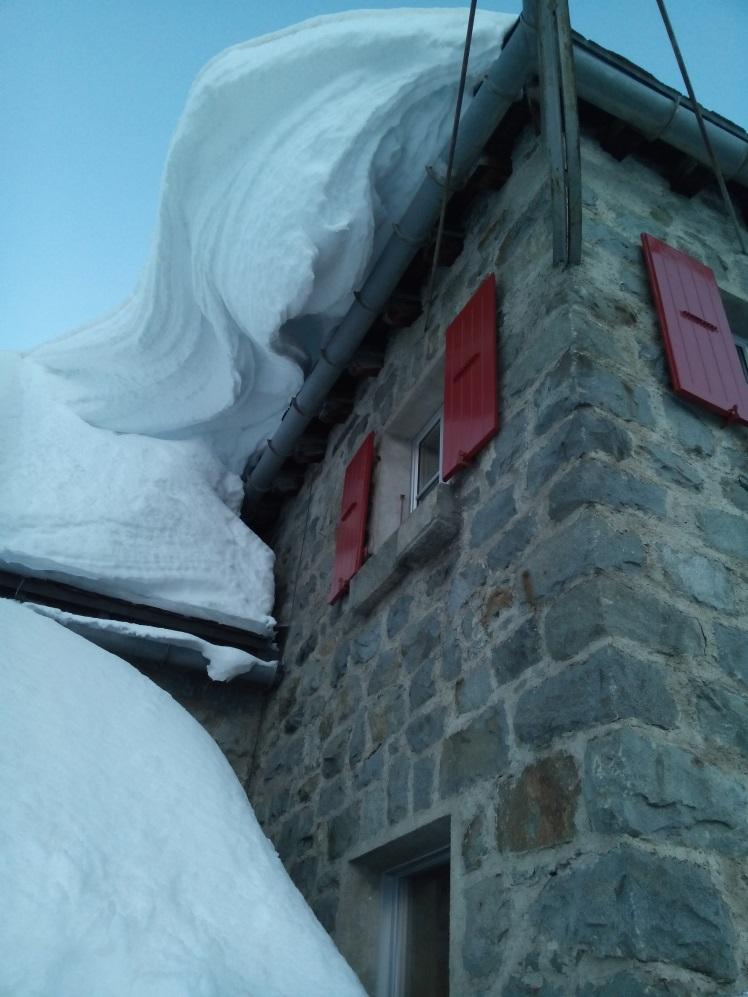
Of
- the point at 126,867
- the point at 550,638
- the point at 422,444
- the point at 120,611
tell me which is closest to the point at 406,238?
the point at 422,444

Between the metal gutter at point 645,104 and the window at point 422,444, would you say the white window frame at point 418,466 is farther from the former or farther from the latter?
the metal gutter at point 645,104

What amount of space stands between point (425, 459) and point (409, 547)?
103 centimetres

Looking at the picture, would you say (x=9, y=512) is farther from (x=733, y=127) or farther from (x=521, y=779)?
(x=733, y=127)

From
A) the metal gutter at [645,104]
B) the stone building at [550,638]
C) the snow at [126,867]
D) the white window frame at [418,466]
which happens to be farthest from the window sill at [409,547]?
the metal gutter at [645,104]

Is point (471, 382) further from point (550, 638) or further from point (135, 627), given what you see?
point (135, 627)

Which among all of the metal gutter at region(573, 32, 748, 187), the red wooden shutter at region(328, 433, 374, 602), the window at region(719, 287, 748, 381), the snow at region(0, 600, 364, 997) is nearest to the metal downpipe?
the metal gutter at region(573, 32, 748, 187)

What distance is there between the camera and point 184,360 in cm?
472

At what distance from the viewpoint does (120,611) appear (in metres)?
4.01

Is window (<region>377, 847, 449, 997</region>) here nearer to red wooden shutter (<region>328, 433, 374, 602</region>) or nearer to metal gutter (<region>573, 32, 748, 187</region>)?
red wooden shutter (<region>328, 433, 374, 602</region>)

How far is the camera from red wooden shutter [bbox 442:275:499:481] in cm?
264

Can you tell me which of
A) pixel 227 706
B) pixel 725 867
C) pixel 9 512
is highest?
pixel 9 512

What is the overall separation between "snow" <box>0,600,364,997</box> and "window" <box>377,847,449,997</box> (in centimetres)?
79

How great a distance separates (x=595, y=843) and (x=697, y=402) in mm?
1511

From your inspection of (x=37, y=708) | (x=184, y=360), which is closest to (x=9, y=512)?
(x=184, y=360)
